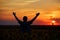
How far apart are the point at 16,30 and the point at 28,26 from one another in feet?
6.27

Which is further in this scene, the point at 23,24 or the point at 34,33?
the point at 34,33

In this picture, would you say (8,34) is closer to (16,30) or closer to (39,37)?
(16,30)

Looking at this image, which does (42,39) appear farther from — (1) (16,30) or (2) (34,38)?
(1) (16,30)

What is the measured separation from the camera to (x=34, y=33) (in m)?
10.2

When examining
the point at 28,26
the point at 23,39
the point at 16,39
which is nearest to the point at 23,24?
the point at 28,26

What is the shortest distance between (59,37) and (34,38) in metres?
1.09

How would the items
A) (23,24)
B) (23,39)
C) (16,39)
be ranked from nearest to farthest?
1. (23,24)
2. (23,39)
3. (16,39)

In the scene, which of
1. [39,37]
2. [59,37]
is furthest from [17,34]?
[59,37]

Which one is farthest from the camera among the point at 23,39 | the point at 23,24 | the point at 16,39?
the point at 16,39

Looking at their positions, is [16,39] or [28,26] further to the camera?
[16,39]

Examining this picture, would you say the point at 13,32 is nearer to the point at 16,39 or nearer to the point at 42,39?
the point at 16,39

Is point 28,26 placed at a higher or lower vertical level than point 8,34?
higher

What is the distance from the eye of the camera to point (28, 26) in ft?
27.2

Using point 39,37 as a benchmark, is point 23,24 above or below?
above
